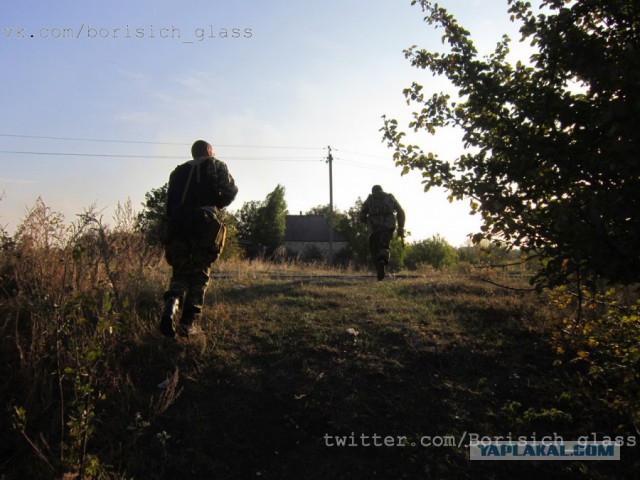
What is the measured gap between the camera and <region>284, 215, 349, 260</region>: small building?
54.1 meters

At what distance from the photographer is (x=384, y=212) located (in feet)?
28.2

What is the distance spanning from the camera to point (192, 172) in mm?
4191

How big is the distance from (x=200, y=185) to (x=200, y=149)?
17.9 inches

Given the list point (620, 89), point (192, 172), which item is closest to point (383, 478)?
point (620, 89)

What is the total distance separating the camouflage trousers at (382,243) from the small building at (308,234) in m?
43.3

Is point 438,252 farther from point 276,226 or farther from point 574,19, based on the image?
point 574,19

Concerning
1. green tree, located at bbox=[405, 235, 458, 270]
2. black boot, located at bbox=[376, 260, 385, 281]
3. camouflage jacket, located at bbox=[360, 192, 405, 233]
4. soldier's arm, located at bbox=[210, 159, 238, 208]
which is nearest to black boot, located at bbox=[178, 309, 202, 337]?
soldier's arm, located at bbox=[210, 159, 238, 208]

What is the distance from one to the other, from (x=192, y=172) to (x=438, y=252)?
3201 centimetres

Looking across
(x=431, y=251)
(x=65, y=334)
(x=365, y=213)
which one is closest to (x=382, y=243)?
(x=365, y=213)

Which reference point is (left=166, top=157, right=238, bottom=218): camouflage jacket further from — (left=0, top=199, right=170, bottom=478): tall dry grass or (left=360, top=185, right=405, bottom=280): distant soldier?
(left=360, top=185, right=405, bottom=280): distant soldier

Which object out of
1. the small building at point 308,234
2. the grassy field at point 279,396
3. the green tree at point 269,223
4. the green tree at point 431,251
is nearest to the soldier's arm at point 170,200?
the grassy field at point 279,396

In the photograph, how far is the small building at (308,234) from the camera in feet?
178

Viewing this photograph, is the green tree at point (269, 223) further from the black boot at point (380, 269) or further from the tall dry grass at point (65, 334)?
the tall dry grass at point (65, 334)

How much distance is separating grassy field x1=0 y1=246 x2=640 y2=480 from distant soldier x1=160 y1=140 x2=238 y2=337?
1.28 feet
